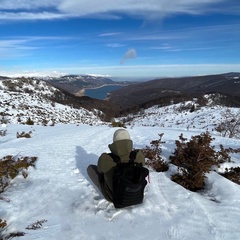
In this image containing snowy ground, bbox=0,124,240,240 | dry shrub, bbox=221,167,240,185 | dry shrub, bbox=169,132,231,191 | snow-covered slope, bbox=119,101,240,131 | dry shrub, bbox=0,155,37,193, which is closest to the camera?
snowy ground, bbox=0,124,240,240

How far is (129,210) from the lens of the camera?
5156 mm

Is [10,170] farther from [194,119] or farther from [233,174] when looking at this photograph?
[194,119]

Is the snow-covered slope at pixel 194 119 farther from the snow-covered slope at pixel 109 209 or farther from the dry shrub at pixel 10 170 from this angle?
the dry shrub at pixel 10 170

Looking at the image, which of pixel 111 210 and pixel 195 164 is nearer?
pixel 111 210

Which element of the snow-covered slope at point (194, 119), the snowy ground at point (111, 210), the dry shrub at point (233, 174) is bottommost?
the snow-covered slope at point (194, 119)

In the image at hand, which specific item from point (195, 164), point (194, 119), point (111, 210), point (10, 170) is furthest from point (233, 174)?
point (194, 119)

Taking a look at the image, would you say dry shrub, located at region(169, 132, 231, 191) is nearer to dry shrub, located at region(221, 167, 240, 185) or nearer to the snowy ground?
the snowy ground

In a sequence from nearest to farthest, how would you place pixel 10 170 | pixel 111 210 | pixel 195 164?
pixel 111 210, pixel 195 164, pixel 10 170

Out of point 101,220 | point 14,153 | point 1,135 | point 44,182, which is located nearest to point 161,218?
point 101,220

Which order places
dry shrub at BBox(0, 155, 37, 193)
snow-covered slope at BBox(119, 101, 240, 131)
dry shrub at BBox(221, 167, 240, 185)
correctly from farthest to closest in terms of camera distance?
snow-covered slope at BBox(119, 101, 240, 131) < dry shrub at BBox(0, 155, 37, 193) < dry shrub at BBox(221, 167, 240, 185)

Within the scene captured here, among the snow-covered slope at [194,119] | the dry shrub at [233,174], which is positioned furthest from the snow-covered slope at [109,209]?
the snow-covered slope at [194,119]

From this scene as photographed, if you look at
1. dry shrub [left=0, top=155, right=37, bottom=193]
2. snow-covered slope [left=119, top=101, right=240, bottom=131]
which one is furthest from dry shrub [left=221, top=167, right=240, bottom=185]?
snow-covered slope [left=119, top=101, right=240, bottom=131]

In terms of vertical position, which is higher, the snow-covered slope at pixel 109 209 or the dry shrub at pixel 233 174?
the dry shrub at pixel 233 174

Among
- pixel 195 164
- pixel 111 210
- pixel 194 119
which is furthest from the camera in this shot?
pixel 194 119
